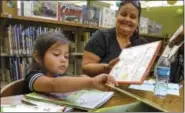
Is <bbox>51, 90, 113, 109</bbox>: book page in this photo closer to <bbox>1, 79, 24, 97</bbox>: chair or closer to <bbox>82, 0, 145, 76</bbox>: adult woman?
<bbox>1, 79, 24, 97</bbox>: chair

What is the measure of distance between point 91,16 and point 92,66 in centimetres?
184

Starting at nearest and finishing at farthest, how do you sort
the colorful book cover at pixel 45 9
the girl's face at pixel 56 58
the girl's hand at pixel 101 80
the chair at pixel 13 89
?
the girl's hand at pixel 101 80, the chair at pixel 13 89, the girl's face at pixel 56 58, the colorful book cover at pixel 45 9

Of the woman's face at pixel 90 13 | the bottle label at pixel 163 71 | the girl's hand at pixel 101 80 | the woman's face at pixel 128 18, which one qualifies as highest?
the woman's face at pixel 90 13

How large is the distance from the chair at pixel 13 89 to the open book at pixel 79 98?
5.7 inches

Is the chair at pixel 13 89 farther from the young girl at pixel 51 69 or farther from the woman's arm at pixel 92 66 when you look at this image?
the woman's arm at pixel 92 66

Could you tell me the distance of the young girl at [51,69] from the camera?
0.80 metres

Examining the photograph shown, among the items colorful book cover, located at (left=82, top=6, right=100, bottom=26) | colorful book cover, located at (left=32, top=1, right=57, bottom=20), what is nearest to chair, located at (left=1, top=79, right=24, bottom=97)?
colorful book cover, located at (left=32, top=1, right=57, bottom=20)

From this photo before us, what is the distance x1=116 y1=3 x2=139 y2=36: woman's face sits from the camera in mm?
1543

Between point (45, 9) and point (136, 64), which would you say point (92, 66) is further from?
point (45, 9)

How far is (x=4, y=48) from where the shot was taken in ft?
7.75

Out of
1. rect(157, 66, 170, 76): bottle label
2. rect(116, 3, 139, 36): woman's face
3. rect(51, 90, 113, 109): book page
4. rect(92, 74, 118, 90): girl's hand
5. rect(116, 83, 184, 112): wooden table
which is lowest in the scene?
rect(116, 83, 184, 112): wooden table

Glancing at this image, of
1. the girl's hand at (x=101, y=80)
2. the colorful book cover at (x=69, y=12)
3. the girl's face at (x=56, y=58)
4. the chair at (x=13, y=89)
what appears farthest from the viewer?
the colorful book cover at (x=69, y=12)

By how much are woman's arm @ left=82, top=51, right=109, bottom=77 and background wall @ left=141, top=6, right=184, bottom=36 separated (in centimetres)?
335

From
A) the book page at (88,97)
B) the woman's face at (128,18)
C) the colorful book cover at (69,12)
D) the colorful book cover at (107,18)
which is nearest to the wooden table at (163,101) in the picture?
the book page at (88,97)
